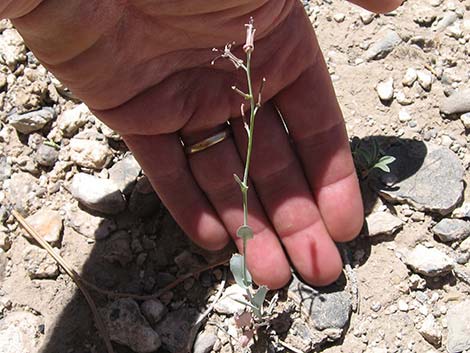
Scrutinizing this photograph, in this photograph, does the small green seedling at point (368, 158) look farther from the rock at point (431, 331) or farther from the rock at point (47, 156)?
the rock at point (47, 156)

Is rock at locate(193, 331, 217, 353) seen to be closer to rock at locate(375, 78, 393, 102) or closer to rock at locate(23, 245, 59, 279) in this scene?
rock at locate(23, 245, 59, 279)

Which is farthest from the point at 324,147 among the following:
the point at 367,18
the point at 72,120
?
the point at 72,120

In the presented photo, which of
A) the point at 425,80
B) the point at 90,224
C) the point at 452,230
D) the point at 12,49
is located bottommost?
the point at 452,230

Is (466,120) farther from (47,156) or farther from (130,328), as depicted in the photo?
(47,156)

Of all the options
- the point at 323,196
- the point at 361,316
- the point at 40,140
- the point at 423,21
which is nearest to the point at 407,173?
the point at 323,196

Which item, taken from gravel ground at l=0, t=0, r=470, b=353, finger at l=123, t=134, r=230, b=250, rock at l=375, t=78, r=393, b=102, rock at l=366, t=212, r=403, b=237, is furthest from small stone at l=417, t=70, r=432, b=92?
finger at l=123, t=134, r=230, b=250

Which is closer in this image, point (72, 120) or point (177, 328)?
point (177, 328)

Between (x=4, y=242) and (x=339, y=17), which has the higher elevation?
(x=4, y=242)

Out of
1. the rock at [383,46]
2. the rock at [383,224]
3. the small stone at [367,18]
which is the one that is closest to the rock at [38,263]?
the rock at [383,224]
